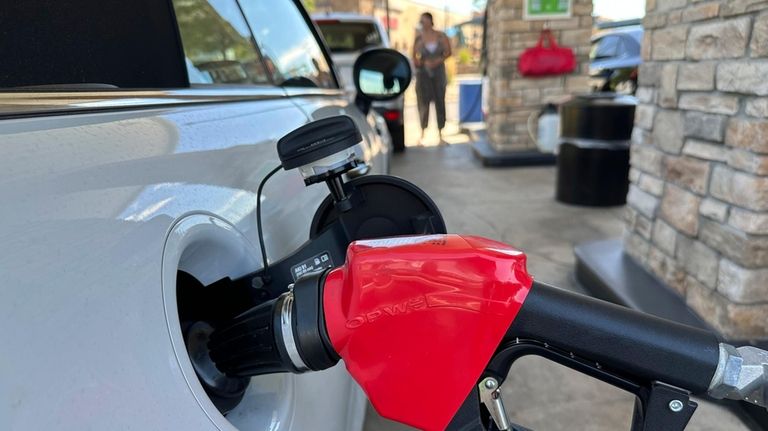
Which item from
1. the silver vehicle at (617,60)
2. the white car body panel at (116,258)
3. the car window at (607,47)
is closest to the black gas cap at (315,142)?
the white car body panel at (116,258)

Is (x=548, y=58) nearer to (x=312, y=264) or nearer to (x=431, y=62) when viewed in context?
(x=431, y=62)

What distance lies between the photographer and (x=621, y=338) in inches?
27.1

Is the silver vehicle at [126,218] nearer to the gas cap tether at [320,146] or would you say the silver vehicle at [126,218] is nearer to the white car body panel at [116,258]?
the white car body panel at [116,258]

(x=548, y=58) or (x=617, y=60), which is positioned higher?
(x=548, y=58)

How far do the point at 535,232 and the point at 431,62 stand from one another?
5022mm

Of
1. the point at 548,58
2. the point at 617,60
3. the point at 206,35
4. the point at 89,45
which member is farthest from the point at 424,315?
the point at 617,60

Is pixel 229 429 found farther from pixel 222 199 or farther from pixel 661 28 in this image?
pixel 661 28

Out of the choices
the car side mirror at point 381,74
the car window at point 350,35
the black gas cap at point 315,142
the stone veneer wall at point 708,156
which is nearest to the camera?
the black gas cap at point 315,142

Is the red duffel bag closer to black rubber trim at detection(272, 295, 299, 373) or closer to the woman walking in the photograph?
the woman walking

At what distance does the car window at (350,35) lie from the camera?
805 cm

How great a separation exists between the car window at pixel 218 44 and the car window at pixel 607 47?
500 inches

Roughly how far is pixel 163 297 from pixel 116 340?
0.35 ft

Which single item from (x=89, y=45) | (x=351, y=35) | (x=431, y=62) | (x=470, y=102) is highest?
(x=351, y=35)

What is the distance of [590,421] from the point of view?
261 cm
